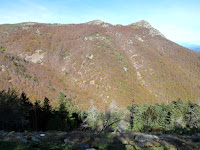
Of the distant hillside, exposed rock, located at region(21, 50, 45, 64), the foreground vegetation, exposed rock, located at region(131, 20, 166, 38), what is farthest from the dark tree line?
exposed rock, located at region(131, 20, 166, 38)

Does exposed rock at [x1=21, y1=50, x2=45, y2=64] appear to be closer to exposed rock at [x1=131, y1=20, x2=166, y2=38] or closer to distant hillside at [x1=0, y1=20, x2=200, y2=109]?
distant hillside at [x1=0, y1=20, x2=200, y2=109]

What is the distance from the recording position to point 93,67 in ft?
225

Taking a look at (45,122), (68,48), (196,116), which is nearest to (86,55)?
(68,48)

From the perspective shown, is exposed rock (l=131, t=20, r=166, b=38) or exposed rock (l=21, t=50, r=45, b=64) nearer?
exposed rock (l=21, t=50, r=45, b=64)

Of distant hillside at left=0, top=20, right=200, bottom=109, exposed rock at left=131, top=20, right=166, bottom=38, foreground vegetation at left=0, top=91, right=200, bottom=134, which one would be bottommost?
foreground vegetation at left=0, top=91, right=200, bottom=134

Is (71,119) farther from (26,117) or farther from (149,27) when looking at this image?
(149,27)

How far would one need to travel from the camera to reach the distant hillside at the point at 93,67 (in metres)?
54.9

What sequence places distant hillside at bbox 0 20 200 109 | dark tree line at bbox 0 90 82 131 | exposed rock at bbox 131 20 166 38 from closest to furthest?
dark tree line at bbox 0 90 82 131
distant hillside at bbox 0 20 200 109
exposed rock at bbox 131 20 166 38

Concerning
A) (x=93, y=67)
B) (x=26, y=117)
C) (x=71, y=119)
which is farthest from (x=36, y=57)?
(x=71, y=119)

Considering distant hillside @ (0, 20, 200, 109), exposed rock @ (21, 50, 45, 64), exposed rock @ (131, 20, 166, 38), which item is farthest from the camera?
exposed rock @ (131, 20, 166, 38)

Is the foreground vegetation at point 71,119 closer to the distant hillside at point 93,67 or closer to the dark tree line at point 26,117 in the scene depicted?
the dark tree line at point 26,117

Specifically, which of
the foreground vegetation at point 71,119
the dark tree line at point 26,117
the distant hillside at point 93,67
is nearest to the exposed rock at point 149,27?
the distant hillside at point 93,67

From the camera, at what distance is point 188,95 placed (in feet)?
232

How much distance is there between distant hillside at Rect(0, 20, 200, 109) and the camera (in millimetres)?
54906
